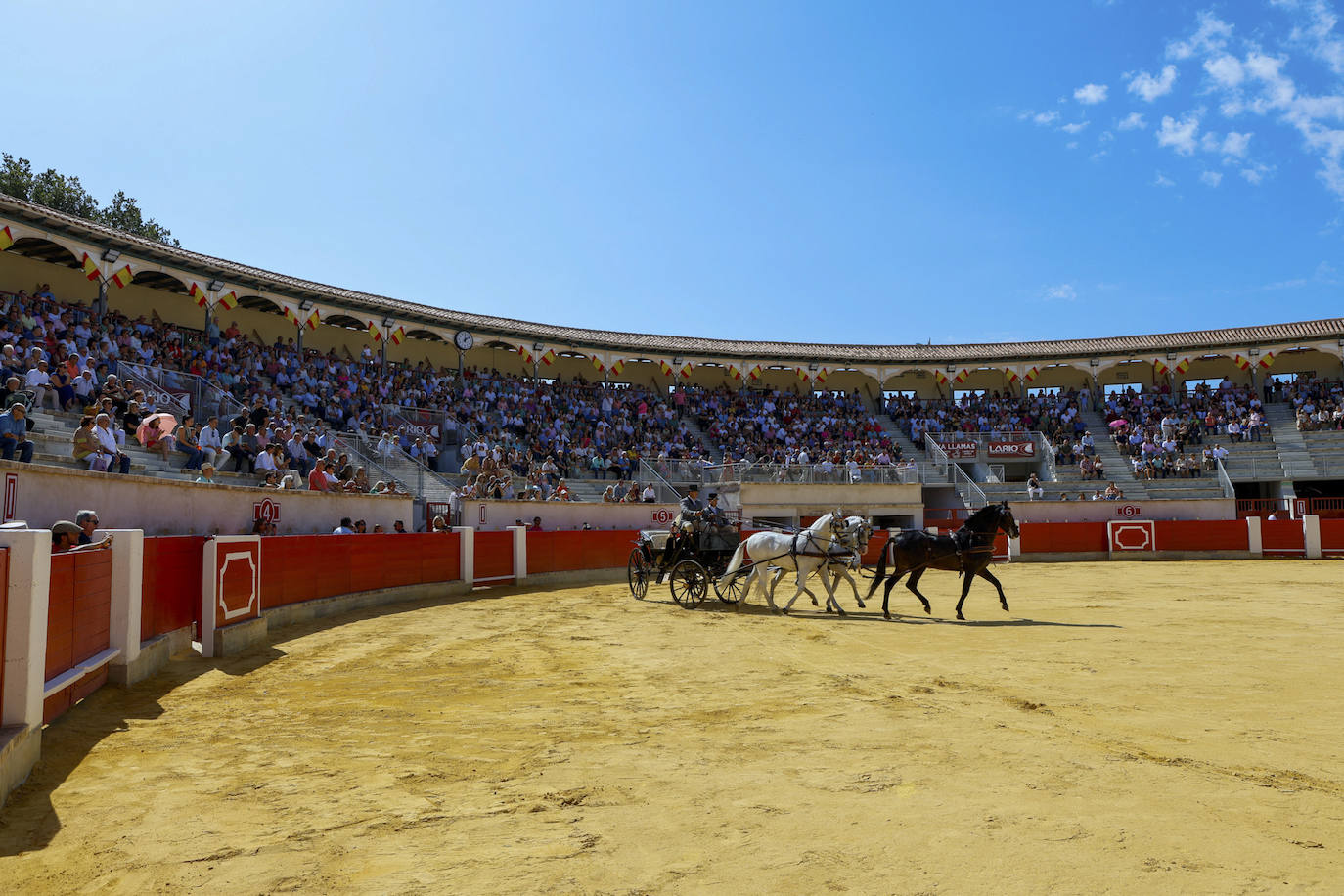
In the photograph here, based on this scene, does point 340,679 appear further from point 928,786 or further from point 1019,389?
point 1019,389

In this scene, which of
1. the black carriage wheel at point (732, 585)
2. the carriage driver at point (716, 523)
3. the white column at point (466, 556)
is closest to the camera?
the black carriage wheel at point (732, 585)

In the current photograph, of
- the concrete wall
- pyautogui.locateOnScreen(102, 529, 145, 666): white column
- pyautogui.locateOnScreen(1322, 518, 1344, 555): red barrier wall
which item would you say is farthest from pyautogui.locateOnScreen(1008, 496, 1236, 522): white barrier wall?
pyautogui.locateOnScreen(102, 529, 145, 666): white column

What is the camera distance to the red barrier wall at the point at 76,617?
5633 millimetres

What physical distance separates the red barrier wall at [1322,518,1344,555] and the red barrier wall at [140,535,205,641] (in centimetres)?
2874

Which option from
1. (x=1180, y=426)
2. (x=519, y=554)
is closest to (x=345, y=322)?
(x=519, y=554)

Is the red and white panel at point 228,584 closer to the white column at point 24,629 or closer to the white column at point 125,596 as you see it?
the white column at point 125,596

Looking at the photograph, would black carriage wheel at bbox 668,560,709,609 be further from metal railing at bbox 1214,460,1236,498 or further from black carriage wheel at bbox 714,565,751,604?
metal railing at bbox 1214,460,1236,498

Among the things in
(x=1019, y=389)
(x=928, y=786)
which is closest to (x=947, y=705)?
(x=928, y=786)

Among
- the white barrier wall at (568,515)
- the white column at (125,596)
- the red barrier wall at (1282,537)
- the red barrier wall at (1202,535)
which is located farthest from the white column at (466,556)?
the red barrier wall at (1282,537)

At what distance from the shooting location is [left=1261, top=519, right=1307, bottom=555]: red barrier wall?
24766 mm

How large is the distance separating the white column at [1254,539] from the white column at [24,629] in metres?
29.1

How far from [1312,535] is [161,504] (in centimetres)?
2890

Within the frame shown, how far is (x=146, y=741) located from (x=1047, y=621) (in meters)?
10.9

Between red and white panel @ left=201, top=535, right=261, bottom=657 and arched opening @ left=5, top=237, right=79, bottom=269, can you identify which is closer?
red and white panel @ left=201, top=535, right=261, bottom=657
